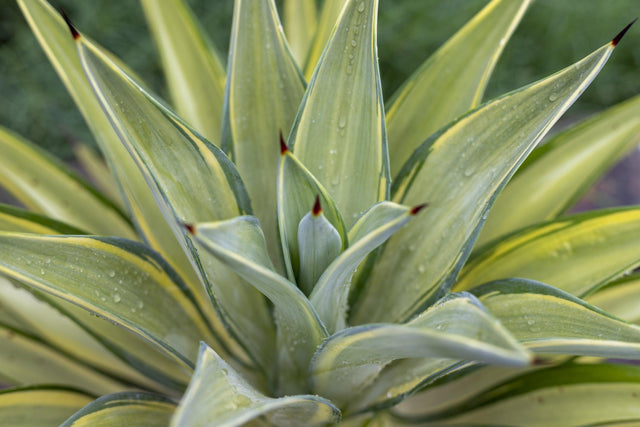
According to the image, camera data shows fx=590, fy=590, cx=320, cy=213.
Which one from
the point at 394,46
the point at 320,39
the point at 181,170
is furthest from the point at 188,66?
the point at 394,46

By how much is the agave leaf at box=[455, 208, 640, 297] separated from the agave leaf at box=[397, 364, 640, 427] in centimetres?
10

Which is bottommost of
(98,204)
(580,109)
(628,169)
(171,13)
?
(98,204)

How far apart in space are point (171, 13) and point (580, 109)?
106 cm

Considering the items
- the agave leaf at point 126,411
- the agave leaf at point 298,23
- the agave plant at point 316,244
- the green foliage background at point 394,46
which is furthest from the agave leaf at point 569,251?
the green foliage background at point 394,46

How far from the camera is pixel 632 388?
0.54 meters

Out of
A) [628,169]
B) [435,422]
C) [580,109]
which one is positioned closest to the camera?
[435,422]

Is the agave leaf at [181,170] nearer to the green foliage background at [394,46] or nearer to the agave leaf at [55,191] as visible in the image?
the agave leaf at [55,191]

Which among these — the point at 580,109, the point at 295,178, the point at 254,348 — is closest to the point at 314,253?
the point at 295,178

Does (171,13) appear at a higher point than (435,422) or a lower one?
higher

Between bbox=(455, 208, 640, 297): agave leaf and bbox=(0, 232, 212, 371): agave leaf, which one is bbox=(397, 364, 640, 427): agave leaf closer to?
bbox=(455, 208, 640, 297): agave leaf

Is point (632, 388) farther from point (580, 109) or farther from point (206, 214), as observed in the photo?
point (580, 109)

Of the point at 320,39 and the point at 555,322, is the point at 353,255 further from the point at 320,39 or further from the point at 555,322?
the point at 320,39

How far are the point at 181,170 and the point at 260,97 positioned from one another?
12 centimetres

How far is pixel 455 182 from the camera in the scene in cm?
50
